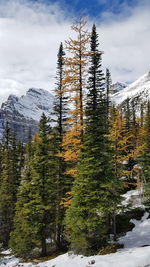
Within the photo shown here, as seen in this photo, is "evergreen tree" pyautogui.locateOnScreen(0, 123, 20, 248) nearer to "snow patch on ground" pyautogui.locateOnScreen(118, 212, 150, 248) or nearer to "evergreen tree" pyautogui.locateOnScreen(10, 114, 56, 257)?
"evergreen tree" pyautogui.locateOnScreen(10, 114, 56, 257)

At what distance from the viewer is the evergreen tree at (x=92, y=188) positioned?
17.2m

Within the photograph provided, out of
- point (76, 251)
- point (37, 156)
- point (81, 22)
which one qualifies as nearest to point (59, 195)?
point (37, 156)

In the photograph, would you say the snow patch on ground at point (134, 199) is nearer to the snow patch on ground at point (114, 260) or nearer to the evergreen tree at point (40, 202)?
the evergreen tree at point (40, 202)

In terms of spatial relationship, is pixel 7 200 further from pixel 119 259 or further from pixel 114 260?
pixel 119 259

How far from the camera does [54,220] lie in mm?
23500

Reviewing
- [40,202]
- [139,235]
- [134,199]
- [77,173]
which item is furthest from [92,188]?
[134,199]

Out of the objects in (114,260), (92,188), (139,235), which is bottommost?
(139,235)

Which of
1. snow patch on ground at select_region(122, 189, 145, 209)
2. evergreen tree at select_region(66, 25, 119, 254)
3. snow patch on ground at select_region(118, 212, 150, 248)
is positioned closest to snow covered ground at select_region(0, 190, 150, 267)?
snow patch on ground at select_region(118, 212, 150, 248)

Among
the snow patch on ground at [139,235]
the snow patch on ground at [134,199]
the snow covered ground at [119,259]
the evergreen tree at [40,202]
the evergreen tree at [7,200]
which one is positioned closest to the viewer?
the snow covered ground at [119,259]

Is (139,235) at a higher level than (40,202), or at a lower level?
lower

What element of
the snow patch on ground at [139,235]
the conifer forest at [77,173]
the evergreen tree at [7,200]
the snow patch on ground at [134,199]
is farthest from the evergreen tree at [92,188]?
the snow patch on ground at [134,199]

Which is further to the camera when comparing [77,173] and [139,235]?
[139,235]

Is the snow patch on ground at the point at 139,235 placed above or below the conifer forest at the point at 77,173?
below

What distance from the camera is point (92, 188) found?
58.1 feet
